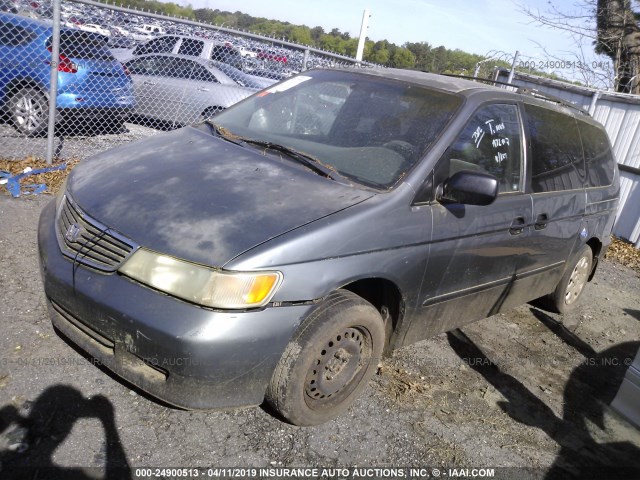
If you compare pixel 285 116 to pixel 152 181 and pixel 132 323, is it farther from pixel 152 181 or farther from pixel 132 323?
pixel 132 323

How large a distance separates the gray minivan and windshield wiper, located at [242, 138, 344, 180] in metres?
Result: 0.01

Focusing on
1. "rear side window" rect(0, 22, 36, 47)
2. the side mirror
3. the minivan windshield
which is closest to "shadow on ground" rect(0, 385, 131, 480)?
the minivan windshield

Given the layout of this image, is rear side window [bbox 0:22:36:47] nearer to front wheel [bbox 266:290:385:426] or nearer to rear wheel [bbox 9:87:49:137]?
rear wheel [bbox 9:87:49:137]

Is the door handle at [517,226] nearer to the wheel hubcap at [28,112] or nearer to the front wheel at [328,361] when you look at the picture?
the front wheel at [328,361]

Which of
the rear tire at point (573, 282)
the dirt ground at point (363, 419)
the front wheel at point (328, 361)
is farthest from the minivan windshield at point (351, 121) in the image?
the rear tire at point (573, 282)

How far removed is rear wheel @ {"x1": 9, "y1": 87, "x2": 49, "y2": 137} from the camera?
7349 mm

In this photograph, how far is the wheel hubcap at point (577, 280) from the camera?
505 cm

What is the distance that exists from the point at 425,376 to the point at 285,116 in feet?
6.61

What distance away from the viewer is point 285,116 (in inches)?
149

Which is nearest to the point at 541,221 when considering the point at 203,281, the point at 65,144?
the point at 203,281

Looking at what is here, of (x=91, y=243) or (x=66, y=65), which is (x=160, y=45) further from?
(x=91, y=243)

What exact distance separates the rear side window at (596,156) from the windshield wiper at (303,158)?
105 inches

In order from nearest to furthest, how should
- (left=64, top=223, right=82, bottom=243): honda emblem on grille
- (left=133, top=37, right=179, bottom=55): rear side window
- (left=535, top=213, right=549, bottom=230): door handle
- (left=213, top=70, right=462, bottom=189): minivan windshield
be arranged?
1. (left=64, top=223, right=82, bottom=243): honda emblem on grille
2. (left=213, top=70, right=462, bottom=189): minivan windshield
3. (left=535, top=213, right=549, bottom=230): door handle
4. (left=133, top=37, right=179, bottom=55): rear side window

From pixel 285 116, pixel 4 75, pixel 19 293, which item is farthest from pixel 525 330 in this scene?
pixel 4 75
